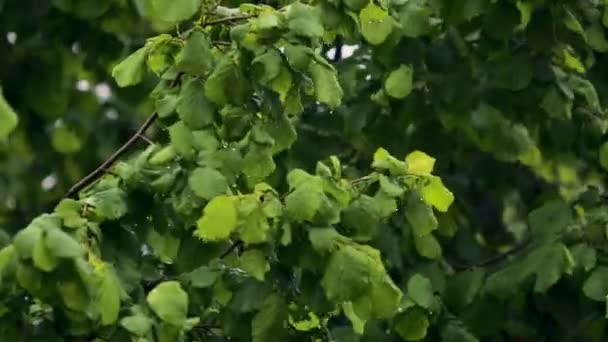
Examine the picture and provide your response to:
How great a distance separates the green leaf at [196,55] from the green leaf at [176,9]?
5cm

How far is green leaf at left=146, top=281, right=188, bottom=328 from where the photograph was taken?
4.04 metres

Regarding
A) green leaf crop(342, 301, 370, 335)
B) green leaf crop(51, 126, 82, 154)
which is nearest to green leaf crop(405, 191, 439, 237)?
green leaf crop(342, 301, 370, 335)

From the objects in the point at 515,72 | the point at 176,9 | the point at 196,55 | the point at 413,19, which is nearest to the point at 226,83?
the point at 196,55

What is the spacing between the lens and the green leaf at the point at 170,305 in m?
4.04

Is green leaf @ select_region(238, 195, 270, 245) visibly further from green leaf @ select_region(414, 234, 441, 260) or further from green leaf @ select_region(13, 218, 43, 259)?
green leaf @ select_region(414, 234, 441, 260)

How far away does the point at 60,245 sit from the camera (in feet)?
12.4

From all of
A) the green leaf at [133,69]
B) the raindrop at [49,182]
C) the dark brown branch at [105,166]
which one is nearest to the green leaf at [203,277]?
the dark brown branch at [105,166]

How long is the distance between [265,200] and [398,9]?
139 centimetres

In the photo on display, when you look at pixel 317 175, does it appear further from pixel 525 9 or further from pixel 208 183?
pixel 525 9

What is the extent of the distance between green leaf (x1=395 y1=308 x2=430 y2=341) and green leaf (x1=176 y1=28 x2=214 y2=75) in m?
0.99

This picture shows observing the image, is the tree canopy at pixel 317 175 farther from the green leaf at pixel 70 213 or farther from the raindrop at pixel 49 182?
the raindrop at pixel 49 182

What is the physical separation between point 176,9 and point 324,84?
0.40 metres

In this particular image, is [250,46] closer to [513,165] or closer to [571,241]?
[571,241]

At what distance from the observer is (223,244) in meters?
4.45
